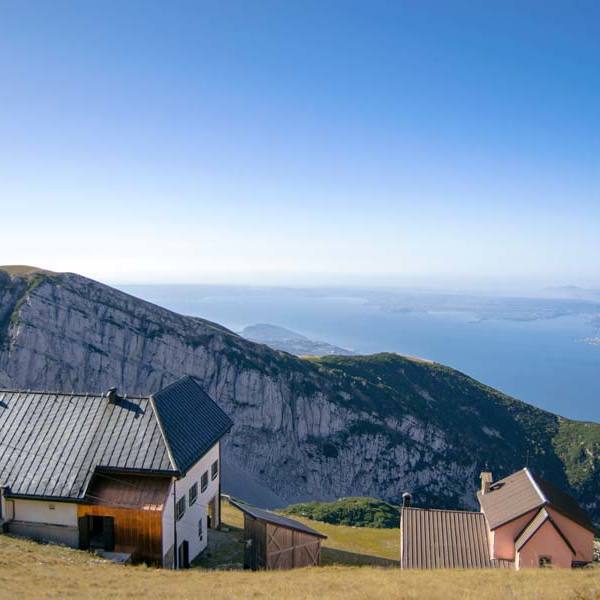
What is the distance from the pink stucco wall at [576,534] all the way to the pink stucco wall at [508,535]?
3.41 ft

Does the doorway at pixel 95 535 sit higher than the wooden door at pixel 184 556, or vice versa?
the doorway at pixel 95 535

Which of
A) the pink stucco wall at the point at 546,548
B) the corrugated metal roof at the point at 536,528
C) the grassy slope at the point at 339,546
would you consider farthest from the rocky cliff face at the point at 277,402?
the pink stucco wall at the point at 546,548

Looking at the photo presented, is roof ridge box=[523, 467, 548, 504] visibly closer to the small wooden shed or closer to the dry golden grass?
the dry golden grass

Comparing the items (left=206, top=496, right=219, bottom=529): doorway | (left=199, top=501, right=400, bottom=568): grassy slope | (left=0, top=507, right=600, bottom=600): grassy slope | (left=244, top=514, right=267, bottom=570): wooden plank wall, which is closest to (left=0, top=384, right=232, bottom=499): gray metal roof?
(left=0, top=507, right=600, bottom=600): grassy slope

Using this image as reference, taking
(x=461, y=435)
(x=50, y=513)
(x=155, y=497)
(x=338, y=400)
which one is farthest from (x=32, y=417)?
(x=461, y=435)

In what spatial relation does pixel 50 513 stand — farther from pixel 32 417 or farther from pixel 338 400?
pixel 338 400

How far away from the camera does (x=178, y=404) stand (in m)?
30.1

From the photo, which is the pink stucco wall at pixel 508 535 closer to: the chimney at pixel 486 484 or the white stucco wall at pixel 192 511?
the chimney at pixel 486 484

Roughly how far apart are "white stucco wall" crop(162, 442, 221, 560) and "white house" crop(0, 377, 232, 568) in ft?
0.16

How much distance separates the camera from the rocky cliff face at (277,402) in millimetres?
80500

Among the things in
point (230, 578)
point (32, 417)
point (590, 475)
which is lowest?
point (590, 475)

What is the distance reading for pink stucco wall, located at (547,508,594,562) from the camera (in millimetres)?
26031

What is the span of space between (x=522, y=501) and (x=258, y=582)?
1526 centimetres

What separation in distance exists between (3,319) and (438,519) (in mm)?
73173
